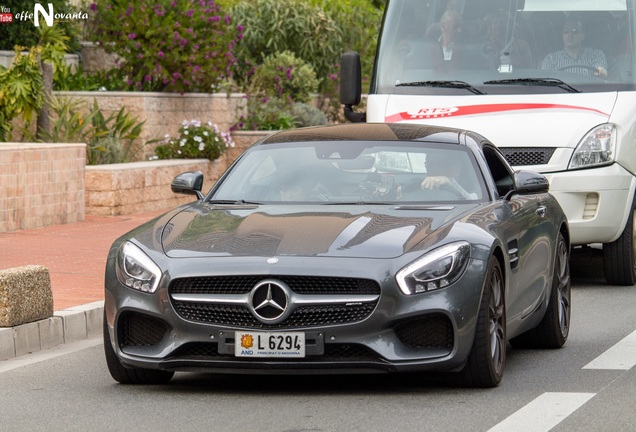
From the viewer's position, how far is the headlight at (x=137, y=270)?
26.5 feet

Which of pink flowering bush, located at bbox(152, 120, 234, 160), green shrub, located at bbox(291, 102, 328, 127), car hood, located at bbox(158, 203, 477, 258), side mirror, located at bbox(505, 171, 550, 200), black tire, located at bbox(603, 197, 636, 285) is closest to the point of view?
car hood, located at bbox(158, 203, 477, 258)

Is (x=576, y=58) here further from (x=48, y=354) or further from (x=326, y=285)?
(x=326, y=285)

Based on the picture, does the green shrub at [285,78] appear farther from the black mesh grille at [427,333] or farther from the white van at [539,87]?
the black mesh grille at [427,333]

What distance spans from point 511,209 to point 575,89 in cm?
510

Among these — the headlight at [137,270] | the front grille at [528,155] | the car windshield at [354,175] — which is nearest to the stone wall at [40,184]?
the front grille at [528,155]

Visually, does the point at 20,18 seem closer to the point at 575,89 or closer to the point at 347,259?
the point at 575,89

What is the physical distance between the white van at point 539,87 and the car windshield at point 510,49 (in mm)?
11

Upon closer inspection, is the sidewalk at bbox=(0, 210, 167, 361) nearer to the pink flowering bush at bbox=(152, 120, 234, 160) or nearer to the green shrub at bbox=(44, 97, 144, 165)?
the green shrub at bbox=(44, 97, 144, 165)

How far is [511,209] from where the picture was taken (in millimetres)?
9242

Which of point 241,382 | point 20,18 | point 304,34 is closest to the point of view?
point 241,382

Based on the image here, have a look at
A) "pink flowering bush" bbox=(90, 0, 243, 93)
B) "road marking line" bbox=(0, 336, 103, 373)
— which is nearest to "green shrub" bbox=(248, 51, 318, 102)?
"pink flowering bush" bbox=(90, 0, 243, 93)

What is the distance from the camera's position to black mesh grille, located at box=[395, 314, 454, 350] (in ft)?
26.0

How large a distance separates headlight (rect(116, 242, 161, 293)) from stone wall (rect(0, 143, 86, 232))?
8843mm

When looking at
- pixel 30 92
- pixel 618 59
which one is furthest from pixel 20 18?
pixel 618 59
